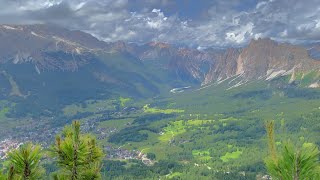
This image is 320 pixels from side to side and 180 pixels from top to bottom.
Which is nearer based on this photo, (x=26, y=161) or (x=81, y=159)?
(x=26, y=161)

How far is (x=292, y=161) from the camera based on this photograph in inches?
579

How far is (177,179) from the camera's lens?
190 meters

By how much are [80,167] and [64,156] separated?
0.86m

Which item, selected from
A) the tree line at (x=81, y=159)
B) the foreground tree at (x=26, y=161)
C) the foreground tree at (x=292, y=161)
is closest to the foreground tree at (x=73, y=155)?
the tree line at (x=81, y=159)

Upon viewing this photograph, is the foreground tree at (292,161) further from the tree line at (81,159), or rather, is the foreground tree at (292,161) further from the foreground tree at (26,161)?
the foreground tree at (26,161)

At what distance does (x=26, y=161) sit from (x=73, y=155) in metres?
2.19

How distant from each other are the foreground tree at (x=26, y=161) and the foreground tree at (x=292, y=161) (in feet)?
27.8

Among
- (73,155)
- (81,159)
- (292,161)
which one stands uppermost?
(73,155)

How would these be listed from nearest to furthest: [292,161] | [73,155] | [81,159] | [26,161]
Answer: [292,161]
[26,161]
[73,155]
[81,159]

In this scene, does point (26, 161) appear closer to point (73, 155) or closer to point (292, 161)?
point (73, 155)

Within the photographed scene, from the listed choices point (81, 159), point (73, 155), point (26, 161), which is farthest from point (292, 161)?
point (26, 161)

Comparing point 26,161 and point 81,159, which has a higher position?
point 26,161

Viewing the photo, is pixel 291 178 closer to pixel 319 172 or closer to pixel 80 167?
pixel 319 172

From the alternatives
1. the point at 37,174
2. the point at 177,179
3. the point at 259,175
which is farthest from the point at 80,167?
the point at 259,175
